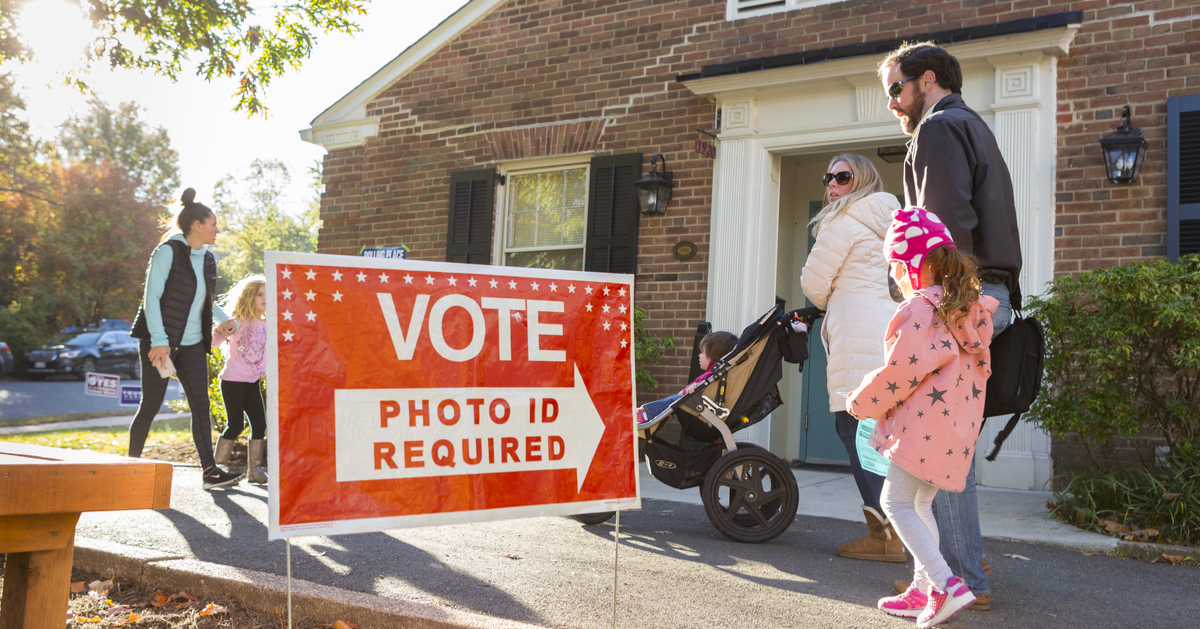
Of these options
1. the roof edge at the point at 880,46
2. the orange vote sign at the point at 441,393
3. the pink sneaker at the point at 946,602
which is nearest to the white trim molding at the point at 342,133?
the roof edge at the point at 880,46

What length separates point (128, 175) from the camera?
35000mm

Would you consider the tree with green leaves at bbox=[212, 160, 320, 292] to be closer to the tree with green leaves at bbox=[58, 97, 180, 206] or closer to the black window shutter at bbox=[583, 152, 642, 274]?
the tree with green leaves at bbox=[58, 97, 180, 206]

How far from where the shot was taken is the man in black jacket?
3041 millimetres

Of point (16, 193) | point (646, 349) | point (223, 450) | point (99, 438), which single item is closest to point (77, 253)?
point (16, 193)

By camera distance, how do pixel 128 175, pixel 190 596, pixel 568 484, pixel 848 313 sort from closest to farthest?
pixel 568 484
pixel 190 596
pixel 848 313
pixel 128 175

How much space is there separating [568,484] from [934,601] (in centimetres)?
132

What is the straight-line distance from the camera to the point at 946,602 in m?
2.83

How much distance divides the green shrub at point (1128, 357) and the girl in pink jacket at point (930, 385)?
8.04 ft

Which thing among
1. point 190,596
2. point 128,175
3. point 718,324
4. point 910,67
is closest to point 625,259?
point 718,324

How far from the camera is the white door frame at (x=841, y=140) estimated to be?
21.0 ft

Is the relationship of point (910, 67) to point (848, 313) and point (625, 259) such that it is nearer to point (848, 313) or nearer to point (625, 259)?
point (848, 313)

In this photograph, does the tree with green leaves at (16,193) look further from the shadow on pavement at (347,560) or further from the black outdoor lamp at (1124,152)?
the black outdoor lamp at (1124,152)

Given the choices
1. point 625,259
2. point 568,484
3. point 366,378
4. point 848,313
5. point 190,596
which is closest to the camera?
point 366,378

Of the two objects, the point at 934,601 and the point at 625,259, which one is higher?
the point at 625,259
